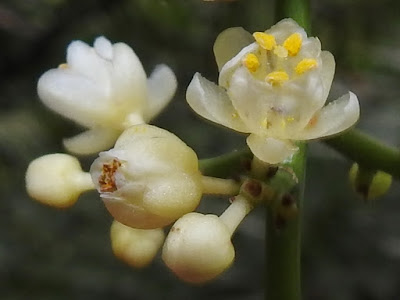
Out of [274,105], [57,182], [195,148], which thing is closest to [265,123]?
[274,105]

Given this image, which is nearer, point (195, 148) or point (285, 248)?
point (285, 248)

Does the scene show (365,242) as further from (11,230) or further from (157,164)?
(157,164)

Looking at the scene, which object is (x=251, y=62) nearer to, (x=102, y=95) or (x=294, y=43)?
(x=294, y=43)

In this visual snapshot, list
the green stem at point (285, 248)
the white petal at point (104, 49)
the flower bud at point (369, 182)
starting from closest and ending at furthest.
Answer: the green stem at point (285, 248) < the flower bud at point (369, 182) < the white petal at point (104, 49)

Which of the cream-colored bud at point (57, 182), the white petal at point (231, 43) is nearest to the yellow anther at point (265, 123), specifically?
the white petal at point (231, 43)

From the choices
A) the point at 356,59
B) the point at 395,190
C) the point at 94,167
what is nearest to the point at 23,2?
the point at 356,59

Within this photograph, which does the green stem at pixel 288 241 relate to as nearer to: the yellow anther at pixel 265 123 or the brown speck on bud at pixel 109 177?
the yellow anther at pixel 265 123

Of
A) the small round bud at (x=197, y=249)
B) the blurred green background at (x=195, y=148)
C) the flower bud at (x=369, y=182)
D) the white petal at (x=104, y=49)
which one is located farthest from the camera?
the blurred green background at (x=195, y=148)
